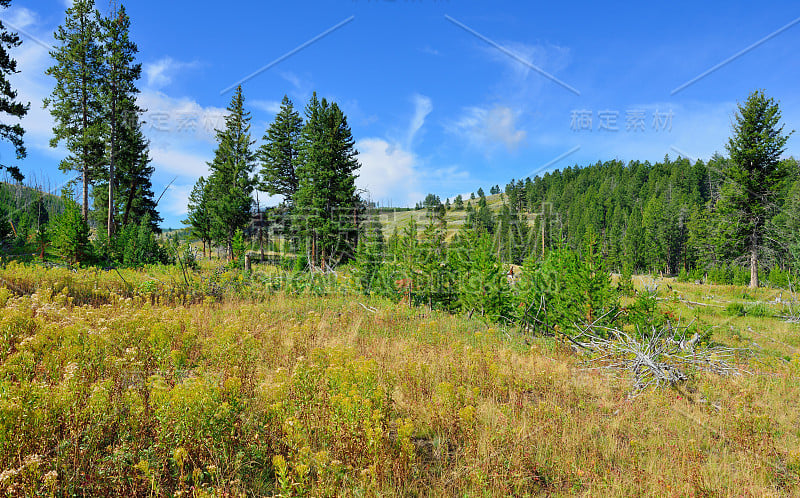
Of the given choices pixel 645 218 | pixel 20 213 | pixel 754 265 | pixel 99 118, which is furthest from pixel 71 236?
pixel 645 218

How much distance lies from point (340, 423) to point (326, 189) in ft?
92.4

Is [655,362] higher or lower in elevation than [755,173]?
lower

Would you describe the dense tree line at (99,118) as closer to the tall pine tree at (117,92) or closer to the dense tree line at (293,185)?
the tall pine tree at (117,92)

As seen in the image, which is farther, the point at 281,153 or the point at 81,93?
the point at 281,153

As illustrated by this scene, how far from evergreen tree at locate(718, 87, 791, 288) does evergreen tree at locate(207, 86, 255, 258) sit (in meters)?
45.3

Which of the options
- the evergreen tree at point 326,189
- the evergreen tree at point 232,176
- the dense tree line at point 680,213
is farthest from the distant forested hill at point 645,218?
the evergreen tree at point 232,176

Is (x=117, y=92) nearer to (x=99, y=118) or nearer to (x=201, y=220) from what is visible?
(x=99, y=118)

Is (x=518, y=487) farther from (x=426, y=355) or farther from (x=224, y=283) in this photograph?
(x=224, y=283)

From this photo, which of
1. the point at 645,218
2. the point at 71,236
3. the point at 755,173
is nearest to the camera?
the point at 71,236

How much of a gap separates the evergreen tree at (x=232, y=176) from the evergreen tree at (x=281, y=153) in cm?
247

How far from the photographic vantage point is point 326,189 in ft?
98.1

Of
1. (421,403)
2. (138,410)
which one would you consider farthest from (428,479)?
(138,410)

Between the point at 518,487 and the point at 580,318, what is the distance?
26.9 ft

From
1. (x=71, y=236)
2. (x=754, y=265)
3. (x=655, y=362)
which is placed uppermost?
(x=71, y=236)
